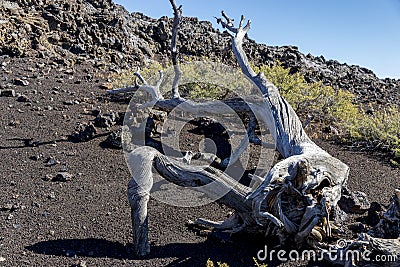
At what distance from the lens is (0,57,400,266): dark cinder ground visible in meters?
3.69

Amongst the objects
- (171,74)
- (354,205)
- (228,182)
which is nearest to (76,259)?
(228,182)

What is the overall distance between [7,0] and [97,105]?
24.3 feet

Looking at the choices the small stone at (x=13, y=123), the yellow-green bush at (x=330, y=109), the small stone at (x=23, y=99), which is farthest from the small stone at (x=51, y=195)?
the yellow-green bush at (x=330, y=109)

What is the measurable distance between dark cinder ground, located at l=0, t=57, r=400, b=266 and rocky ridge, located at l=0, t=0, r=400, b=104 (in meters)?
4.83

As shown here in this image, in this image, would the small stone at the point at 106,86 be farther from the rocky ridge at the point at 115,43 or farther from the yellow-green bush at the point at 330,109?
the yellow-green bush at the point at 330,109

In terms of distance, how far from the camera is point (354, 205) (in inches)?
191

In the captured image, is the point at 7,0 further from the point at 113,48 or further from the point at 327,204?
the point at 327,204

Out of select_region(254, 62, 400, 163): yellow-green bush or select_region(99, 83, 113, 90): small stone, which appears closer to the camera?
select_region(254, 62, 400, 163): yellow-green bush

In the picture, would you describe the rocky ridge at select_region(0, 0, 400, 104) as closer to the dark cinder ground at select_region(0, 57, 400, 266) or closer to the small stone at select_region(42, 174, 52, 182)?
the dark cinder ground at select_region(0, 57, 400, 266)

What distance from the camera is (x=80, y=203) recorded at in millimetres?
4672

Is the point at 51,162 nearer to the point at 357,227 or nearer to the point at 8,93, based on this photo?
the point at 8,93

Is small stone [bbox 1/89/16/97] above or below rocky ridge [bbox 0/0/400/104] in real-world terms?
below
